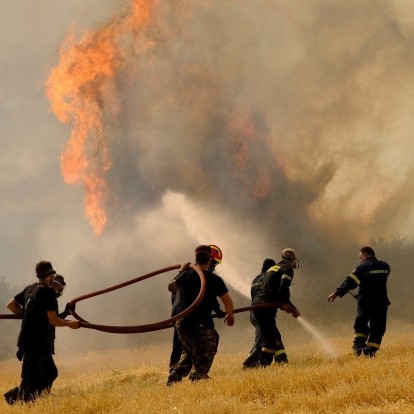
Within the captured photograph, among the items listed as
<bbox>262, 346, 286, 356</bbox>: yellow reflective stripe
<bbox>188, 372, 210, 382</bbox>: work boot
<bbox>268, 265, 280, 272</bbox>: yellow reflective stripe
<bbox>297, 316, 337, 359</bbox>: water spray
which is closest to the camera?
<bbox>188, 372, 210, 382</bbox>: work boot

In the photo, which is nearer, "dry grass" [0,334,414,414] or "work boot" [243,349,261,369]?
"dry grass" [0,334,414,414]

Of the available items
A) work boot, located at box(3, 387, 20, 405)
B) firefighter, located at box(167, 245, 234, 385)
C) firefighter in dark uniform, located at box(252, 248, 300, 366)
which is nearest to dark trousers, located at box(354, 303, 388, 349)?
firefighter in dark uniform, located at box(252, 248, 300, 366)

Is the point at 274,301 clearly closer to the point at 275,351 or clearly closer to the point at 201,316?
the point at 275,351

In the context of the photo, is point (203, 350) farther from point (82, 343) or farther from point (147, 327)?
point (82, 343)

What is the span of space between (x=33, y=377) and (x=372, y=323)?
229 inches

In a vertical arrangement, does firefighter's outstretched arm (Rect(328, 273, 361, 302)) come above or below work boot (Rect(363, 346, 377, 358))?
above

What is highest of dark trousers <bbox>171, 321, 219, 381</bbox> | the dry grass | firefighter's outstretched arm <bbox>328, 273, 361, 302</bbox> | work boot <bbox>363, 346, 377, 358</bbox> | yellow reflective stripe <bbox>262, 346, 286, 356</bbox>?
firefighter's outstretched arm <bbox>328, 273, 361, 302</bbox>

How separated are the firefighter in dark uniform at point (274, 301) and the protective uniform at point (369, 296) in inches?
40.0

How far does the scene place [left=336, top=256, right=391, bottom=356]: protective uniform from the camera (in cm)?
1109

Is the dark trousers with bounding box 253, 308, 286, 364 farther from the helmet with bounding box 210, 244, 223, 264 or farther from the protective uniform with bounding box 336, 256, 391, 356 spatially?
the protective uniform with bounding box 336, 256, 391, 356

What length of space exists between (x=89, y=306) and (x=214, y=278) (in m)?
42.8

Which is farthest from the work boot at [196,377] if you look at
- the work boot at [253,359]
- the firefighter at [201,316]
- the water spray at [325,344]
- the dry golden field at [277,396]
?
the water spray at [325,344]

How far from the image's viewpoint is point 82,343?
1774 inches

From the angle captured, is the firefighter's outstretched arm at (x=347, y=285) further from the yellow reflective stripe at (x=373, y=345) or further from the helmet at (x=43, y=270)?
the helmet at (x=43, y=270)
